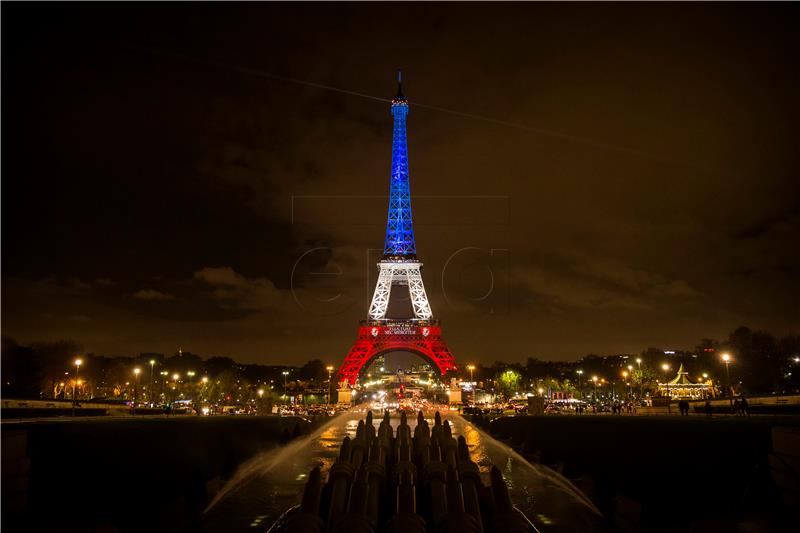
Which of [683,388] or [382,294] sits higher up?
[382,294]

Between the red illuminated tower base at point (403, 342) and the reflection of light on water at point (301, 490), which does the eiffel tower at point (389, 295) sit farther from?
the reflection of light on water at point (301, 490)

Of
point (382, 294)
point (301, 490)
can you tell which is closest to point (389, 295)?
point (382, 294)

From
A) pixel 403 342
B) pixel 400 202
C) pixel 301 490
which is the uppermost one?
pixel 400 202

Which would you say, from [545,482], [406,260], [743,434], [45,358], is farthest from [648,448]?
[406,260]

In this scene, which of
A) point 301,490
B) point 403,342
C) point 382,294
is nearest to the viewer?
point 301,490

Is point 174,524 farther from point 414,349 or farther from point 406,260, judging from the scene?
point 406,260

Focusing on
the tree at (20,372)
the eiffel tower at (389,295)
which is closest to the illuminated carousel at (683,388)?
the eiffel tower at (389,295)

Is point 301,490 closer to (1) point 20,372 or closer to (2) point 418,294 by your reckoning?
(1) point 20,372
